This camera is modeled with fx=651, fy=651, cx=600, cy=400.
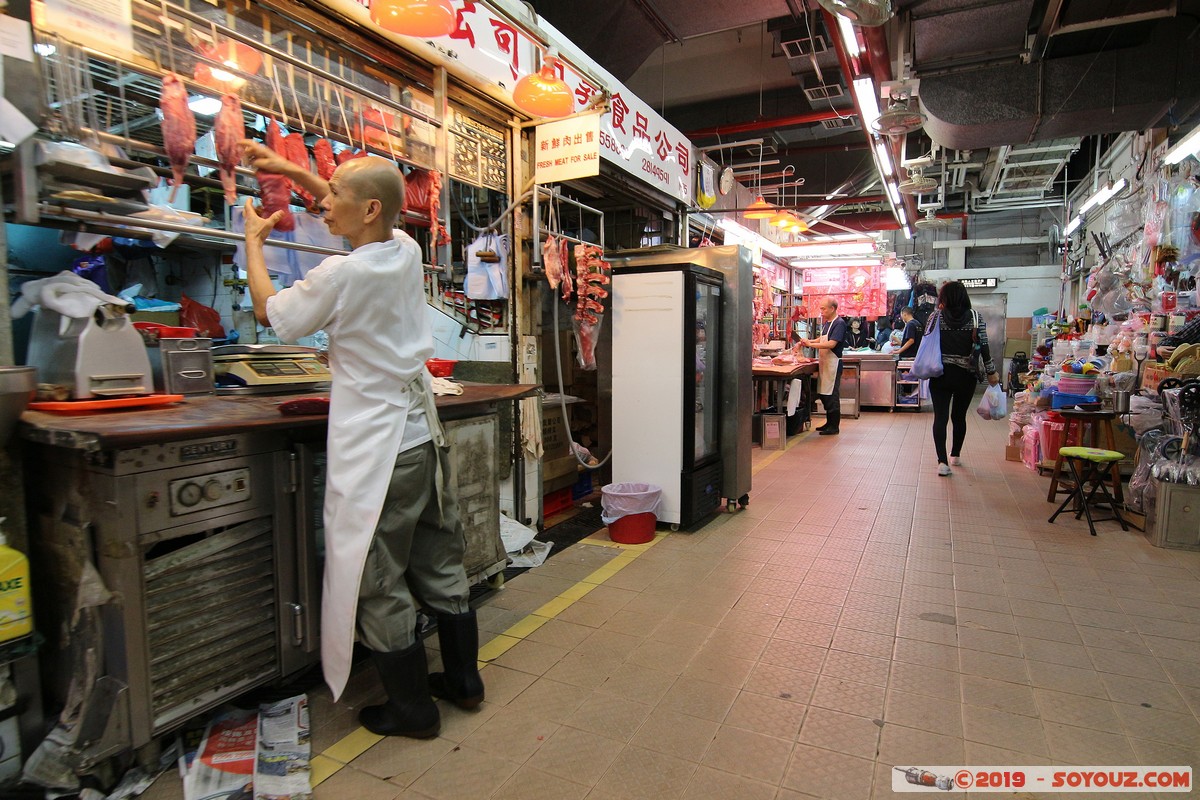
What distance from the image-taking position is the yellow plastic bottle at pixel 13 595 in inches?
75.9

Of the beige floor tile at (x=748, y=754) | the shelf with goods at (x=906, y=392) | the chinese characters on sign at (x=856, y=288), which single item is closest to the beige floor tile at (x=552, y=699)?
the beige floor tile at (x=748, y=754)

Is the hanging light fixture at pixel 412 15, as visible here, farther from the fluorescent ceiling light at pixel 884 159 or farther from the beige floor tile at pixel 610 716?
the fluorescent ceiling light at pixel 884 159

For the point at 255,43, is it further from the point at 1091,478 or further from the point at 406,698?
the point at 1091,478

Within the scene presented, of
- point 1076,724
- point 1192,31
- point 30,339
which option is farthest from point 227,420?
point 1192,31

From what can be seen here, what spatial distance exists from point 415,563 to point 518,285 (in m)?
2.63

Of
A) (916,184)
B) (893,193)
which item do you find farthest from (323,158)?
(893,193)

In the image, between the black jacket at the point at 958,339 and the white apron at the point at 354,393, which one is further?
the black jacket at the point at 958,339

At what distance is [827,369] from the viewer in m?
10.2

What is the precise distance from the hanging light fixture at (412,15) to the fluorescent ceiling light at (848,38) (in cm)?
346

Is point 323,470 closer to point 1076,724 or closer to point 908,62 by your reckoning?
point 1076,724

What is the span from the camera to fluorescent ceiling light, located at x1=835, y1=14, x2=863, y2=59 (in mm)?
5211

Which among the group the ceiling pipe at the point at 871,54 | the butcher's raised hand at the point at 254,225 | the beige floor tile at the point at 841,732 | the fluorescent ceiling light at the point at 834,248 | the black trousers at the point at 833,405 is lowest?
the beige floor tile at the point at 841,732

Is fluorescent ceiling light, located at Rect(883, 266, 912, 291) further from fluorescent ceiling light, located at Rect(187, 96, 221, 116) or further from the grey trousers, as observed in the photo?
the grey trousers

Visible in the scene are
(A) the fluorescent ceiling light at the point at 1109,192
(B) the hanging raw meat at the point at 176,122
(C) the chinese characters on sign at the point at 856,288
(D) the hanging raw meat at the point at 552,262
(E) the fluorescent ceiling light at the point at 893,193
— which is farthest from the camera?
(C) the chinese characters on sign at the point at 856,288
